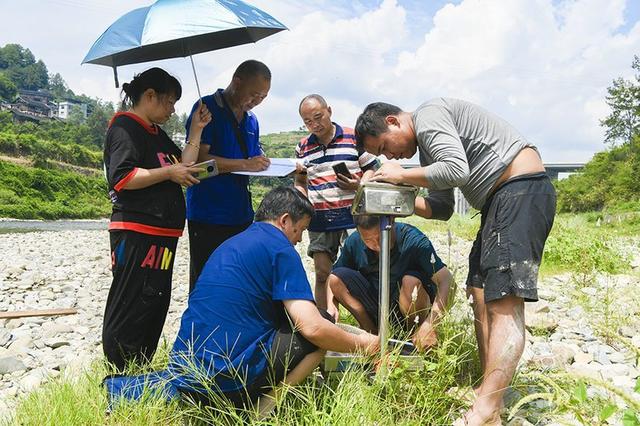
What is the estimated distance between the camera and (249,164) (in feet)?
11.5

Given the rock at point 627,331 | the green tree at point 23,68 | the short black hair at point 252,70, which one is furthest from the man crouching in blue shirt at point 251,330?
the green tree at point 23,68

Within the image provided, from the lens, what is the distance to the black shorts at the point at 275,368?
100 inches

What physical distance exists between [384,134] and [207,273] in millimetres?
1069

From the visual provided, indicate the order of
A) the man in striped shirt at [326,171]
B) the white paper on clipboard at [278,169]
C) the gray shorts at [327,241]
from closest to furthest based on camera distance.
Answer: the white paper on clipboard at [278,169], the man in striped shirt at [326,171], the gray shorts at [327,241]

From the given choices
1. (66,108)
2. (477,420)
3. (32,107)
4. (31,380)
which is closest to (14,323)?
(31,380)

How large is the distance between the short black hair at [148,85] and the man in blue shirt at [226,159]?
42 centimetres

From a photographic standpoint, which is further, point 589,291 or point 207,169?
point 589,291

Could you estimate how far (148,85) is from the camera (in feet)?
10.3

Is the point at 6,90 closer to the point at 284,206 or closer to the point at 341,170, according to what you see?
the point at 341,170

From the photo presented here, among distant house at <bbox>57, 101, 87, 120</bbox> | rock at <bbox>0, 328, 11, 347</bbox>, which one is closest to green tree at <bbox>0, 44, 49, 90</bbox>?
distant house at <bbox>57, 101, 87, 120</bbox>

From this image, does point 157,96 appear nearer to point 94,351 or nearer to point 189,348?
point 189,348

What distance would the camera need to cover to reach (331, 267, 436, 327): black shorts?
3.53m

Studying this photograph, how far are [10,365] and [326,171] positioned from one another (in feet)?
8.61

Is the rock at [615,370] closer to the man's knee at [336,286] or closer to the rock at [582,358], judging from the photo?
the rock at [582,358]
